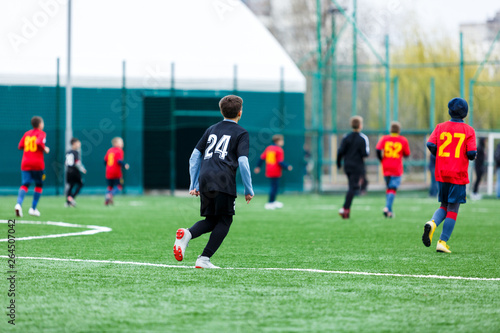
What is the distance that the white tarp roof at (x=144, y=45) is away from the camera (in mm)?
25234

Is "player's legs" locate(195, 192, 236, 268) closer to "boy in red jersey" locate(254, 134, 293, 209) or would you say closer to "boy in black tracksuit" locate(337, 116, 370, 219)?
"boy in black tracksuit" locate(337, 116, 370, 219)

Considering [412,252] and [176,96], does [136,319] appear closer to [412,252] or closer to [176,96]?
[412,252]

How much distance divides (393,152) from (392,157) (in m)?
0.10

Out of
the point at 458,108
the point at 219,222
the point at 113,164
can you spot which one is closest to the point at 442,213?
the point at 458,108

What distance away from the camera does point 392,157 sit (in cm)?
1501

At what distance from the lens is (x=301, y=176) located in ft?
83.1

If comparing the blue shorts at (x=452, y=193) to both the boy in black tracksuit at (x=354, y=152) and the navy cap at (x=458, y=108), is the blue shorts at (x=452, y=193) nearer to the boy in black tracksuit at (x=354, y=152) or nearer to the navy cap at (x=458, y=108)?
the navy cap at (x=458, y=108)

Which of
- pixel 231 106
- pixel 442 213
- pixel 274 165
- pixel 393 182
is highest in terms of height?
pixel 231 106

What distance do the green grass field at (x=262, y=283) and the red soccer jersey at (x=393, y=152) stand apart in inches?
98.3

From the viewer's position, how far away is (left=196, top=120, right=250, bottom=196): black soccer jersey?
7.24 m

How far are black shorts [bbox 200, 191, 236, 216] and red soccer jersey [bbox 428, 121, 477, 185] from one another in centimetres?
308

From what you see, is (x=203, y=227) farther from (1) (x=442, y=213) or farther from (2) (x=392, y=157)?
(2) (x=392, y=157)

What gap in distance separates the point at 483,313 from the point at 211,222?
294cm

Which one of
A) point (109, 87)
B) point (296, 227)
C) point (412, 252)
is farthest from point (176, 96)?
point (412, 252)
